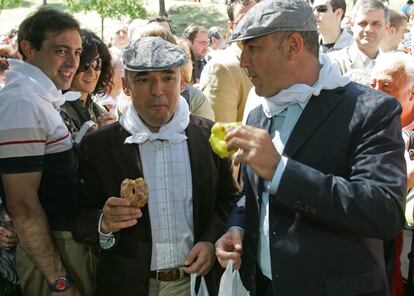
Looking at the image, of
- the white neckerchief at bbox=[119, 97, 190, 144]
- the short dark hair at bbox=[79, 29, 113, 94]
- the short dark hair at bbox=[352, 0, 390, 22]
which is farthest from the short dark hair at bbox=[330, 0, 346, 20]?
the white neckerchief at bbox=[119, 97, 190, 144]

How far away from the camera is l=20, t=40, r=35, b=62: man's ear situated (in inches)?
114

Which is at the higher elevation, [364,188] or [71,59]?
[71,59]

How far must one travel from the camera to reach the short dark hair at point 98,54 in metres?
3.76

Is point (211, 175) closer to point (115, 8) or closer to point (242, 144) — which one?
point (242, 144)

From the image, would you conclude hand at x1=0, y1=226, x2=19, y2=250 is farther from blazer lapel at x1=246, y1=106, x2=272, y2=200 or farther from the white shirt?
blazer lapel at x1=246, y1=106, x2=272, y2=200

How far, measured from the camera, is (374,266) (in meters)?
2.03

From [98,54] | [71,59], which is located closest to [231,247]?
[71,59]

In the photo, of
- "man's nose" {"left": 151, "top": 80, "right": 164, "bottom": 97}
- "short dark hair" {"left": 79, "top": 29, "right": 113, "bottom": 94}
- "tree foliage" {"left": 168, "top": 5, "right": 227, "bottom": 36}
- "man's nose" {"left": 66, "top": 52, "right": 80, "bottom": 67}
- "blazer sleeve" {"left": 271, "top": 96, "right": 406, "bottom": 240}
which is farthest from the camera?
"tree foliage" {"left": 168, "top": 5, "right": 227, "bottom": 36}

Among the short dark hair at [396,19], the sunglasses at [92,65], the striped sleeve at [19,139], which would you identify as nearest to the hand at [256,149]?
the striped sleeve at [19,139]

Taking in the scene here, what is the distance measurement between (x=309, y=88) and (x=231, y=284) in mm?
1004

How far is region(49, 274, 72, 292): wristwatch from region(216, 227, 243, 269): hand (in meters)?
0.94

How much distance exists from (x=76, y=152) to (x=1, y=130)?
512 mm

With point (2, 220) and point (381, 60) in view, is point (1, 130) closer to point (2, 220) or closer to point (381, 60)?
point (2, 220)

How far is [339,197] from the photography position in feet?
5.94
